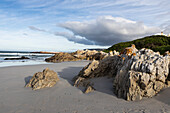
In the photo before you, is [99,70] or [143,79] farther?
[99,70]

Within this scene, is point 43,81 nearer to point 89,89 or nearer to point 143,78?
point 89,89

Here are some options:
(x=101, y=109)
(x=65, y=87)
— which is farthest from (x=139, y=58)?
(x=65, y=87)

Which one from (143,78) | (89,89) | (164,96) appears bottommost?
(89,89)

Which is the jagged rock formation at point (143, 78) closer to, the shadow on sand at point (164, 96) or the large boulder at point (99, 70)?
the shadow on sand at point (164, 96)

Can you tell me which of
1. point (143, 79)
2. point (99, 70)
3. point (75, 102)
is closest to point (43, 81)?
point (75, 102)

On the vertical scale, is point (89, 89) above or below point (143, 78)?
below

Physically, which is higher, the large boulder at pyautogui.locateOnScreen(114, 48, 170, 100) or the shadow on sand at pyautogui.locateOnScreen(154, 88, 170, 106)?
the large boulder at pyautogui.locateOnScreen(114, 48, 170, 100)

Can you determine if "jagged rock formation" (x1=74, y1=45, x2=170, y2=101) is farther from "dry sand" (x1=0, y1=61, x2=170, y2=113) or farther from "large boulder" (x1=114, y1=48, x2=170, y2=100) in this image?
"dry sand" (x1=0, y1=61, x2=170, y2=113)

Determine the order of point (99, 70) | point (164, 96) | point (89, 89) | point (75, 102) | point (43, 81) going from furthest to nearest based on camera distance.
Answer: point (99, 70)
point (43, 81)
point (89, 89)
point (75, 102)
point (164, 96)

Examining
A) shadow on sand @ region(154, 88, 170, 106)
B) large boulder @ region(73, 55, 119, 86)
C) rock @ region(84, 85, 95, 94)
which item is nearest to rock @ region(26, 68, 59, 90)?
large boulder @ region(73, 55, 119, 86)

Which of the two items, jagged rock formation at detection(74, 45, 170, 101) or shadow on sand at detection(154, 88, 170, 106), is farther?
jagged rock formation at detection(74, 45, 170, 101)

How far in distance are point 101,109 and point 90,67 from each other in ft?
12.6

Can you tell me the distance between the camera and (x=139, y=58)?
5938 mm

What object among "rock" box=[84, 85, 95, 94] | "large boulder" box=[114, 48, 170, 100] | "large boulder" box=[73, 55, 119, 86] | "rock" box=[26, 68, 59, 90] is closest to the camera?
"large boulder" box=[114, 48, 170, 100]
